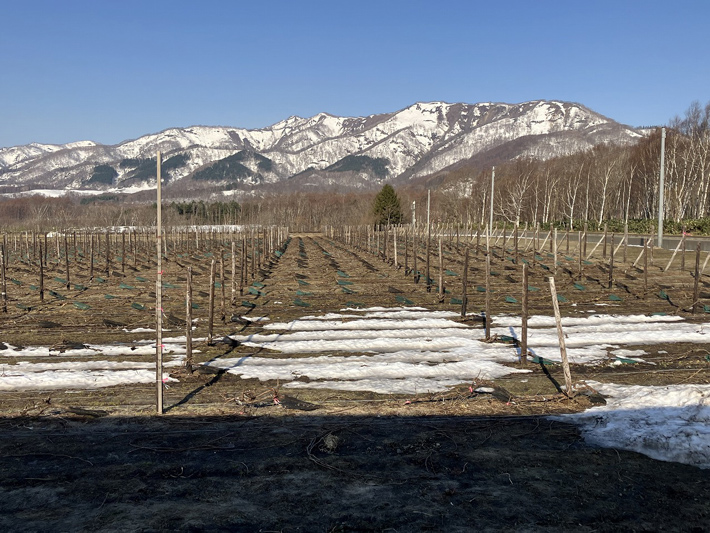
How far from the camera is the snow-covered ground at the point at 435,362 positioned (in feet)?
24.5

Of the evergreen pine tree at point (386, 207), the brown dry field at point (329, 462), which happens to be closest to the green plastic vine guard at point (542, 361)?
the brown dry field at point (329, 462)

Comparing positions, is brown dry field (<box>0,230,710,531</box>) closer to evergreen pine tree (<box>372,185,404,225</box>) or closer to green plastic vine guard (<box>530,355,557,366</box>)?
green plastic vine guard (<box>530,355,557,366</box>)

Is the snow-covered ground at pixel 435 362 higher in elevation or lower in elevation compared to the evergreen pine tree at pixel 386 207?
lower

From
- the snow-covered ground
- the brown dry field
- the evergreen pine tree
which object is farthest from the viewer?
the evergreen pine tree

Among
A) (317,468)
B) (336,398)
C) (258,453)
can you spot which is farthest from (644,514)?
(336,398)

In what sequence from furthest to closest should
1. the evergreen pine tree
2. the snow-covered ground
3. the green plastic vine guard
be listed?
the evergreen pine tree, the green plastic vine guard, the snow-covered ground

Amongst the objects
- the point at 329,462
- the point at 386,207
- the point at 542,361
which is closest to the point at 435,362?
the point at 542,361

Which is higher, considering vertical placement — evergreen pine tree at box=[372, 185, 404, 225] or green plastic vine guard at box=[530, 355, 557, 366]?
evergreen pine tree at box=[372, 185, 404, 225]

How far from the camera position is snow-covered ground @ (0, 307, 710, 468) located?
7473 millimetres

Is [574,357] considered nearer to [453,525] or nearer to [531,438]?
[531,438]

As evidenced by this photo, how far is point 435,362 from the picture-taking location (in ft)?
36.6

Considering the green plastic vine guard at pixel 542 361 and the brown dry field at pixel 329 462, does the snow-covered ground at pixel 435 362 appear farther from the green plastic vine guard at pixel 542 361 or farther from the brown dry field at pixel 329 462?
the brown dry field at pixel 329 462

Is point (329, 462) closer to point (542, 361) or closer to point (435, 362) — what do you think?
point (435, 362)

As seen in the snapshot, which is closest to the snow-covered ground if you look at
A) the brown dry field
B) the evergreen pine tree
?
the brown dry field
